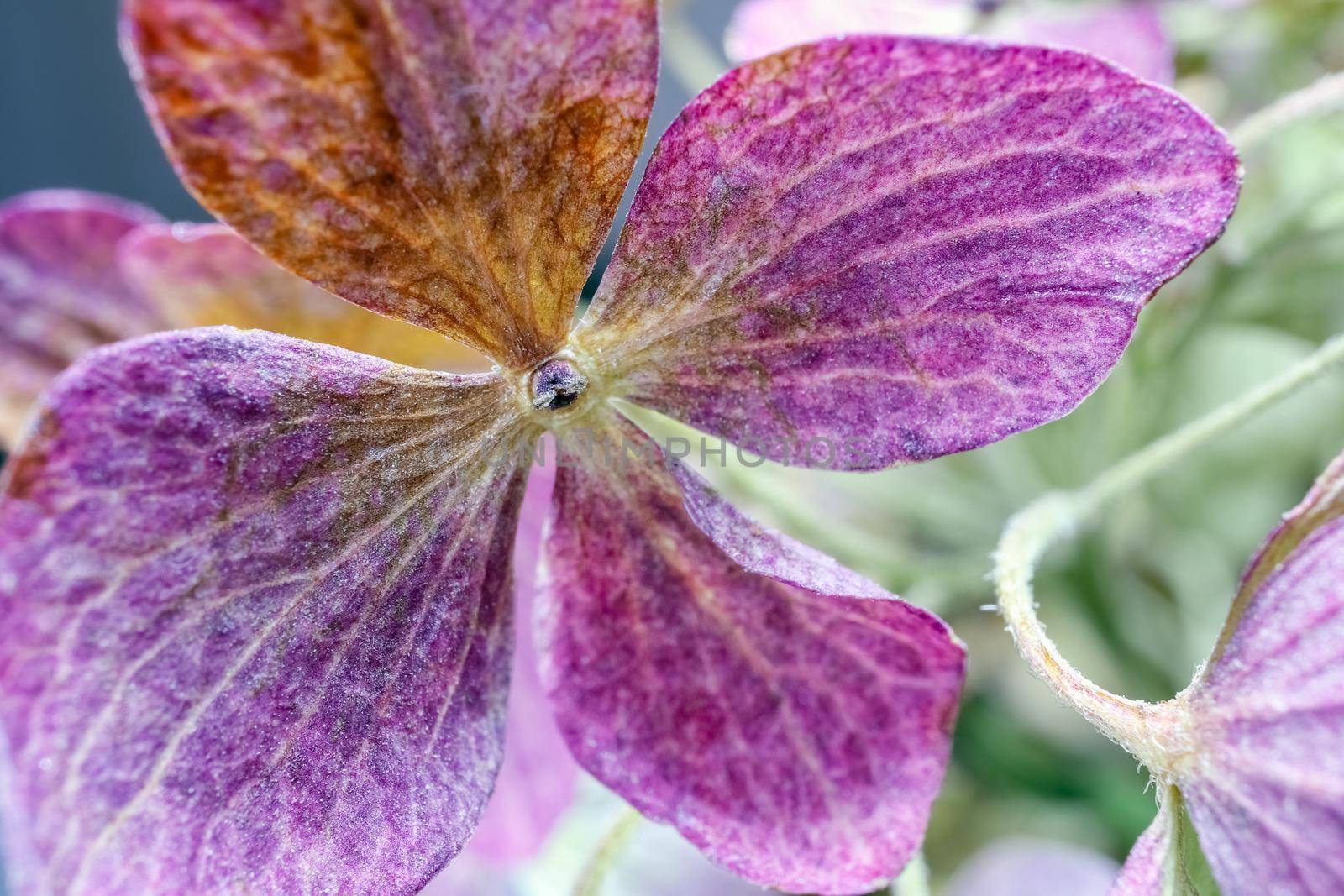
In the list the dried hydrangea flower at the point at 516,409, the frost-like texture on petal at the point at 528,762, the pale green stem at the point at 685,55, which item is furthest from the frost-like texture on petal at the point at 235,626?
the pale green stem at the point at 685,55

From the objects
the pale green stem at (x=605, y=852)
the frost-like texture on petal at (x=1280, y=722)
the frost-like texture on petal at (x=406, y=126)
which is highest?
the frost-like texture on petal at (x=406, y=126)

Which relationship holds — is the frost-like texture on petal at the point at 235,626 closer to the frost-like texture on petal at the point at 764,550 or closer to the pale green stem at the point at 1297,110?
the frost-like texture on petal at the point at 764,550

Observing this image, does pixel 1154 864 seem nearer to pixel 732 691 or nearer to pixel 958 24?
pixel 732 691

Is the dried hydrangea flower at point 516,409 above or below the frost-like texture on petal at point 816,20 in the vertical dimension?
below

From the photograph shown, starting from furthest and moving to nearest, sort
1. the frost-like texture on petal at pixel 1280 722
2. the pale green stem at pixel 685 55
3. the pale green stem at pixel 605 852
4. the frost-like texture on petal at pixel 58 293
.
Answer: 1. the pale green stem at pixel 685 55
2. the frost-like texture on petal at pixel 58 293
3. the pale green stem at pixel 605 852
4. the frost-like texture on petal at pixel 1280 722

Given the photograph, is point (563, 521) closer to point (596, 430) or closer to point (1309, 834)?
point (596, 430)

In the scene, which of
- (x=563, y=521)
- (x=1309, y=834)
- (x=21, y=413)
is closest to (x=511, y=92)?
(x=563, y=521)

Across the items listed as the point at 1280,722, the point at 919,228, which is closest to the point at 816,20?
the point at 919,228
